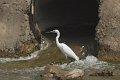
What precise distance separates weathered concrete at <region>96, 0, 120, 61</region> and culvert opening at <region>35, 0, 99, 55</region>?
9.63 feet

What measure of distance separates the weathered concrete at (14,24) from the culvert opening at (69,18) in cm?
308

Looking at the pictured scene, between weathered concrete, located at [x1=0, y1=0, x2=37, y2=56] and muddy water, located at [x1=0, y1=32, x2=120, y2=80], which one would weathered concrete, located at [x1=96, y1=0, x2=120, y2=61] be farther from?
weathered concrete, located at [x1=0, y1=0, x2=37, y2=56]

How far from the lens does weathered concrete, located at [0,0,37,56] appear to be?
56.4ft

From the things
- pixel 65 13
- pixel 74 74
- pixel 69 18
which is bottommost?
pixel 69 18

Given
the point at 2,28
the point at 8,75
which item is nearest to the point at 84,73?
the point at 8,75

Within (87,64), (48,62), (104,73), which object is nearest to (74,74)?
(104,73)

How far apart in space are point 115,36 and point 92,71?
2.60m

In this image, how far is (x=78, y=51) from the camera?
57.5 feet

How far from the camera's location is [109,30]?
1650 cm

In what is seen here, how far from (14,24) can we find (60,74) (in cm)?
490

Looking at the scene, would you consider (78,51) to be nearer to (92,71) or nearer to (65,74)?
(92,71)

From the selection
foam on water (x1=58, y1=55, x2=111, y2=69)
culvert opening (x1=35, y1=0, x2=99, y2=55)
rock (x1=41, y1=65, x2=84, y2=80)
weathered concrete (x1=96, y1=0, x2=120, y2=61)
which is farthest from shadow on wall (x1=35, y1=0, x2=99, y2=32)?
rock (x1=41, y1=65, x2=84, y2=80)

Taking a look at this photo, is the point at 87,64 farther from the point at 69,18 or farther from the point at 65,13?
the point at 65,13

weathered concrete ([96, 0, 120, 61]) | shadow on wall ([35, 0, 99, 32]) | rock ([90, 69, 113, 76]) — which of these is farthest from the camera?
shadow on wall ([35, 0, 99, 32])
